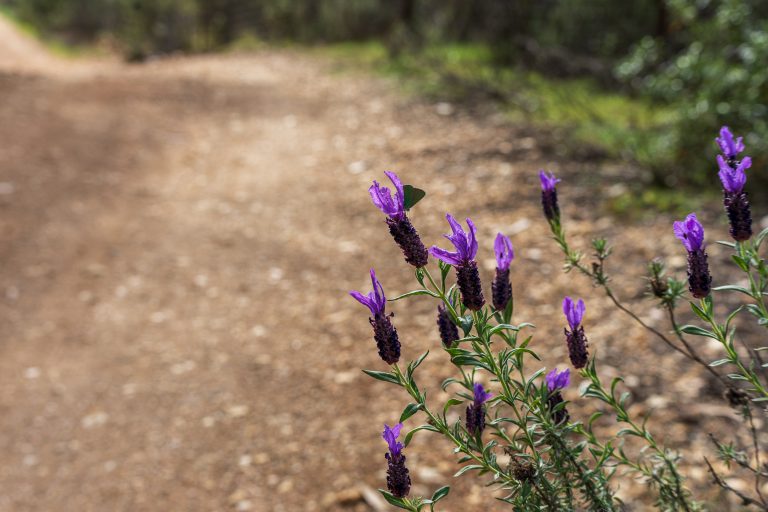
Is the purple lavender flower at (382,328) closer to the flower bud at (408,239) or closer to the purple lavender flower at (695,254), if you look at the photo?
the flower bud at (408,239)

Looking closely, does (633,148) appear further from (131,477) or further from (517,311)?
(131,477)

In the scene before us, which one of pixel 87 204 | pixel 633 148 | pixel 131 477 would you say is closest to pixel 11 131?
pixel 87 204

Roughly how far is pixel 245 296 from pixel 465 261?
371 cm

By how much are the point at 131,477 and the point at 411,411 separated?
2.44 m

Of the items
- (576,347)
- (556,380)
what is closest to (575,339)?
(576,347)

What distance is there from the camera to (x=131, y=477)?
11.0ft

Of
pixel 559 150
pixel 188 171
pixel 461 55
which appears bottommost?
pixel 188 171

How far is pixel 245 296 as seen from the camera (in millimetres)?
4816

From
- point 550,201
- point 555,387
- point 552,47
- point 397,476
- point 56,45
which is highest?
point 552,47

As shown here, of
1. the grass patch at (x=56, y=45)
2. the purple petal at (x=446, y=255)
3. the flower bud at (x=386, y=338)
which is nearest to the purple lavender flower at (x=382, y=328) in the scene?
the flower bud at (x=386, y=338)

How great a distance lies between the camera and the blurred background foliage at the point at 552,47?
4.79 metres

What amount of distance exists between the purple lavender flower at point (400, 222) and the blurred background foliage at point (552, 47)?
361 cm

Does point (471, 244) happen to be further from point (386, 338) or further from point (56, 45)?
point (56, 45)

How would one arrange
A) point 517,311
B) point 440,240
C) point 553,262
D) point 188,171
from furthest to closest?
point 188,171 → point 440,240 → point 553,262 → point 517,311
